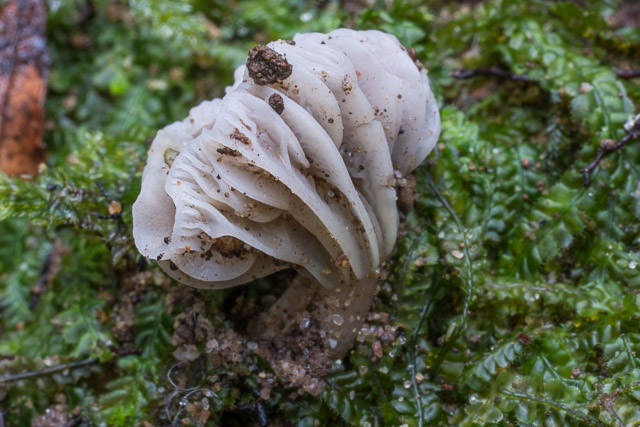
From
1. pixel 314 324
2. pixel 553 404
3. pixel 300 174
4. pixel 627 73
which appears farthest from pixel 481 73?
pixel 553 404

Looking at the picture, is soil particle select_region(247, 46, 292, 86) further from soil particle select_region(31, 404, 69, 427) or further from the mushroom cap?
soil particle select_region(31, 404, 69, 427)

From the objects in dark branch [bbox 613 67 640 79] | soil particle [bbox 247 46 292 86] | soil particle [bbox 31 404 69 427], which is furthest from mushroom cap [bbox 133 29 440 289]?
dark branch [bbox 613 67 640 79]

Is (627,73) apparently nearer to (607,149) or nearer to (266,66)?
(607,149)

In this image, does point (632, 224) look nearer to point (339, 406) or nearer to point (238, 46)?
point (339, 406)

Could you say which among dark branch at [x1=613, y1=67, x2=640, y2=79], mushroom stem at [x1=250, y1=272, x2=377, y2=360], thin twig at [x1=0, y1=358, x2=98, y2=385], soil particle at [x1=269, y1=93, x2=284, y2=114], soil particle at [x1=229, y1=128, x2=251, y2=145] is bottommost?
thin twig at [x1=0, y1=358, x2=98, y2=385]

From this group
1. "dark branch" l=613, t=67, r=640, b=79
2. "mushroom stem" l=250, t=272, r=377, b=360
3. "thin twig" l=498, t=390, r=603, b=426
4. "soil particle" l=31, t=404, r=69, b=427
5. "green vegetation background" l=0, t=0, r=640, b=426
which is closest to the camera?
"thin twig" l=498, t=390, r=603, b=426

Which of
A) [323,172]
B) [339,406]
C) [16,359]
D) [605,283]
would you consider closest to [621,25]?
[605,283]
